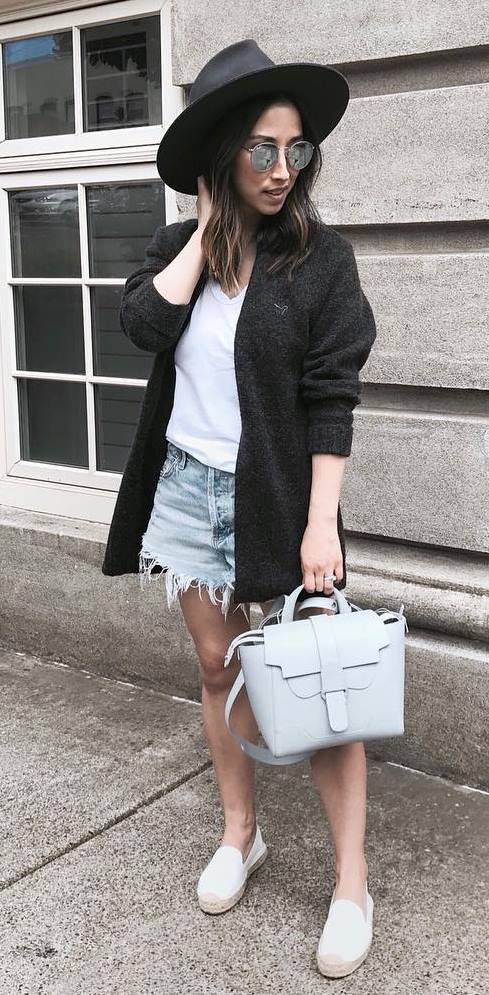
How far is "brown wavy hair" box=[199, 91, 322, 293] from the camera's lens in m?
2.32

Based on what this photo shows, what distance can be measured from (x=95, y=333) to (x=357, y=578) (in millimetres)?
1570

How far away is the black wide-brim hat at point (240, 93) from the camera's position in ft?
7.21

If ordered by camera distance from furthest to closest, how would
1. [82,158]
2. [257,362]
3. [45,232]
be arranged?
[45,232] < [82,158] < [257,362]

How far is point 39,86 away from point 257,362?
8.20ft

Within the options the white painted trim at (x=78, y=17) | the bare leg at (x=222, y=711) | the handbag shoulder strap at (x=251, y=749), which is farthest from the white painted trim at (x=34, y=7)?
the handbag shoulder strap at (x=251, y=749)

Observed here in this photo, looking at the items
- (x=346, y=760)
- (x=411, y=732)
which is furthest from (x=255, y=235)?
(x=411, y=732)

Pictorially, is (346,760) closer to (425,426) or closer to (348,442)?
(348,442)

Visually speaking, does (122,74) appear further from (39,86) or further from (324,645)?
(324,645)

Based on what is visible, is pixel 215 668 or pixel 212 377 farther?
pixel 215 668

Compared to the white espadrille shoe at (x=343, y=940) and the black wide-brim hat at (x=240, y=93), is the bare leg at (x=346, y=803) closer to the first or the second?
the white espadrille shoe at (x=343, y=940)

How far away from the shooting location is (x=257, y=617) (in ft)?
12.0

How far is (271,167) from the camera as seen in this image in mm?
2254

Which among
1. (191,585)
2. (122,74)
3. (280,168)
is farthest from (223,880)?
(122,74)

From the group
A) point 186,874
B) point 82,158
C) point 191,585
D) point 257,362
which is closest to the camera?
point 257,362
